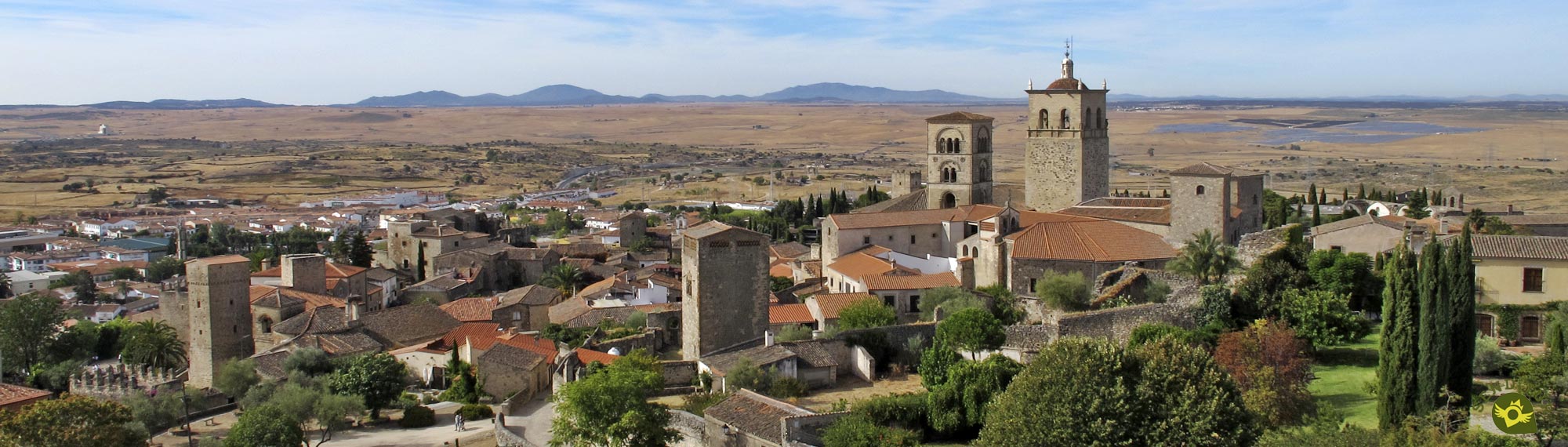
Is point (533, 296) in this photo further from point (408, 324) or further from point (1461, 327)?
point (1461, 327)

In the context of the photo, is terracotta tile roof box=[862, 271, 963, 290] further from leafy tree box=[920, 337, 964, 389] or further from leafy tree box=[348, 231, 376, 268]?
leafy tree box=[348, 231, 376, 268]

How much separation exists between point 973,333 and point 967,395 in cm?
342

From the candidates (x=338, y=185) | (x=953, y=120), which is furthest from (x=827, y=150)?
(x=953, y=120)

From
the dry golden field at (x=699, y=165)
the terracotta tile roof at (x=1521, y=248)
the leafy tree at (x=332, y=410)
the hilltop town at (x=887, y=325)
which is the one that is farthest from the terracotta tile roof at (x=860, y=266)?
the dry golden field at (x=699, y=165)

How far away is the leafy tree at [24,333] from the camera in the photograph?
35.0 m

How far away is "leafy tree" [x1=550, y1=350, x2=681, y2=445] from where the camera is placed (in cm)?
2195

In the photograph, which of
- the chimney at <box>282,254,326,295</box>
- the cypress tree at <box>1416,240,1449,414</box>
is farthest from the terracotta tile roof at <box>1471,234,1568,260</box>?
the chimney at <box>282,254,326,295</box>

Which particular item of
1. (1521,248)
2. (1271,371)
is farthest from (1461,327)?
(1521,248)

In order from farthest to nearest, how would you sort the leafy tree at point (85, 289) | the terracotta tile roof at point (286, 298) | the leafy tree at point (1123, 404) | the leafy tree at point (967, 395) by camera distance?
the leafy tree at point (85, 289)
the terracotta tile roof at point (286, 298)
the leafy tree at point (967, 395)
the leafy tree at point (1123, 404)

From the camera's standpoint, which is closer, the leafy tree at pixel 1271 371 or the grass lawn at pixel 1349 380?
the leafy tree at pixel 1271 371

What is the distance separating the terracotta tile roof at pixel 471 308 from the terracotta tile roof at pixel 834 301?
10.2 m

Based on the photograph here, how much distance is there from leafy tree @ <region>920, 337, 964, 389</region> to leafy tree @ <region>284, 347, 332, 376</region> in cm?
1368

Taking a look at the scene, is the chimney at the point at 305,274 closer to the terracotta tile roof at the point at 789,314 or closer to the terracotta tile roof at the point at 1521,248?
the terracotta tile roof at the point at 789,314

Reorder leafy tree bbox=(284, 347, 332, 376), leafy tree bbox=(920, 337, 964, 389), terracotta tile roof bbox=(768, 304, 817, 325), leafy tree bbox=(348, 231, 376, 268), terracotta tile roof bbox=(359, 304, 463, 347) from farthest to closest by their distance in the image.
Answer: leafy tree bbox=(348, 231, 376, 268) < terracotta tile roof bbox=(359, 304, 463, 347) < leafy tree bbox=(284, 347, 332, 376) < terracotta tile roof bbox=(768, 304, 817, 325) < leafy tree bbox=(920, 337, 964, 389)
